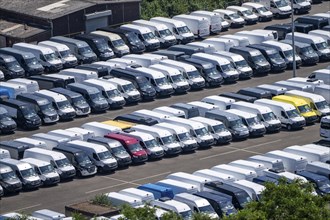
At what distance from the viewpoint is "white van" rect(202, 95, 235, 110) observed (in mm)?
110312

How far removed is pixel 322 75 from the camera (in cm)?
11694

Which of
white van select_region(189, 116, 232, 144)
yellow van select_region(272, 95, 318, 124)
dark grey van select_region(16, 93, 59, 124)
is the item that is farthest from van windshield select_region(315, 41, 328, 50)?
dark grey van select_region(16, 93, 59, 124)

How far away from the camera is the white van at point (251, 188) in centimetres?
9213

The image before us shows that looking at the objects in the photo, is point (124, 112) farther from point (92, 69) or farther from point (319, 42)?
point (319, 42)

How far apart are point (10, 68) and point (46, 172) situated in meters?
22.5

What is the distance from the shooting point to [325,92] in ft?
370

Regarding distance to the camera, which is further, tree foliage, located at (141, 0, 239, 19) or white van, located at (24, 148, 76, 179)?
tree foliage, located at (141, 0, 239, 19)

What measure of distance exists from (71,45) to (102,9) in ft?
24.8

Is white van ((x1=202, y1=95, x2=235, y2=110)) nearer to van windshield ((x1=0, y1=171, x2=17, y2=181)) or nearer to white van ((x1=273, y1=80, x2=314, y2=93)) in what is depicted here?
white van ((x1=273, y1=80, x2=314, y2=93))

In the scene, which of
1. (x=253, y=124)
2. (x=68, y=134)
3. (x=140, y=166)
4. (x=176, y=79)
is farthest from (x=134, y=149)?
(x=176, y=79)

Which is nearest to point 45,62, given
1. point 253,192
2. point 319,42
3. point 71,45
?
point 71,45

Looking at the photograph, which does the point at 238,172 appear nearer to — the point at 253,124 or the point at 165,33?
the point at 253,124

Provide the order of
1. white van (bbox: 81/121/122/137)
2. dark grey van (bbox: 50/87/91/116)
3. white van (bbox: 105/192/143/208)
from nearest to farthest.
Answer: white van (bbox: 105/192/143/208)
white van (bbox: 81/121/122/137)
dark grey van (bbox: 50/87/91/116)

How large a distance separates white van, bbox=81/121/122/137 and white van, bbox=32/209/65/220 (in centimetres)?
1551
